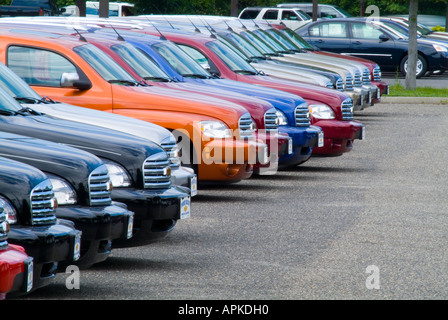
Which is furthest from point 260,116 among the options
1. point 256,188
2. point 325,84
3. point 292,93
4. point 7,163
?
point 7,163

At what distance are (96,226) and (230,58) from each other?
8.16 m

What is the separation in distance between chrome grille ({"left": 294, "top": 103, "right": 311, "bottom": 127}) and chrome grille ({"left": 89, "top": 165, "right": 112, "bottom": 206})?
6.42 meters

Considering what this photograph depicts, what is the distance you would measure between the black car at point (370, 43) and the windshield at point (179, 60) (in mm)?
17344

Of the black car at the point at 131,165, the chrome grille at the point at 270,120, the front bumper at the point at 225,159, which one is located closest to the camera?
the black car at the point at 131,165

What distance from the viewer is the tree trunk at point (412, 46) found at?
25.9 m

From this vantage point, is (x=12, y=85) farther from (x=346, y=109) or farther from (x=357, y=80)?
(x=357, y=80)

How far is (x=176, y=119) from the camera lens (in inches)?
433

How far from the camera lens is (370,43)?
30281 millimetres

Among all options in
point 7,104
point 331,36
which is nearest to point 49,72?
point 7,104

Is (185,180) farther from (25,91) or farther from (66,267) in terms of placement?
(66,267)

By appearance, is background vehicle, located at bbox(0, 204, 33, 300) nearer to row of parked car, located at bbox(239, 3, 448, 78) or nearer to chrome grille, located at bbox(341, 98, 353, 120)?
chrome grille, located at bbox(341, 98, 353, 120)

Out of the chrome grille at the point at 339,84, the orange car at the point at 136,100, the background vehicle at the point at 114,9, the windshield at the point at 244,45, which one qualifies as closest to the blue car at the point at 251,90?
the orange car at the point at 136,100

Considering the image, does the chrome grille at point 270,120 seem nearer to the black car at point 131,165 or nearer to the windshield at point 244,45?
the black car at point 131,165

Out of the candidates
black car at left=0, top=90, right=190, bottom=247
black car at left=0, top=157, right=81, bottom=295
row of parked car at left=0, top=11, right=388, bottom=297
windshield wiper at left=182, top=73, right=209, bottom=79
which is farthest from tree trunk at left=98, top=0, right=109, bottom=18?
black car at left=0, top=157, right=81, bottom=295
